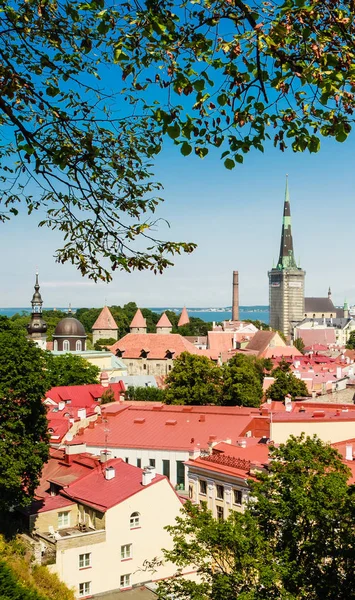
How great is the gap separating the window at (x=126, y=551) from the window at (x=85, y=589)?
170cm

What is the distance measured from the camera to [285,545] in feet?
54.0

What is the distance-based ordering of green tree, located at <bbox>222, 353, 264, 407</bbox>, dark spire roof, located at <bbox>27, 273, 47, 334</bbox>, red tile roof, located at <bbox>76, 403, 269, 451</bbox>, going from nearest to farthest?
red tile roof, located at <bbox>76, 403, 269, 451</bbox> < green tree, located at <bbox>222, 353, 264, 407</bbox> < dark spire roof, located at <bbox>27, 273, 47, 334</bbox>

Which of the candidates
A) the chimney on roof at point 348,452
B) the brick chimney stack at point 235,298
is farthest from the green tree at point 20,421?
the brick chimney stack at point 235,298

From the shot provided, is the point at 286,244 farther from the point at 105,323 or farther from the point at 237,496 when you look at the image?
the point at 237,496

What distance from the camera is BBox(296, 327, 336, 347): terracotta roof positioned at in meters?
142

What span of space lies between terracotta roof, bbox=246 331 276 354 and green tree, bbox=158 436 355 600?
7955 cm

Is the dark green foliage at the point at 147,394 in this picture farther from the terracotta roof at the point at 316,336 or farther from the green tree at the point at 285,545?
the terracotta roof at the point at 316,336

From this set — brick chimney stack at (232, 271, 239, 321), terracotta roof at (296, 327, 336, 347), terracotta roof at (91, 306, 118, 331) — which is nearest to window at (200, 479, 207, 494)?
terracotta roof at (91, 306, 118, 331)

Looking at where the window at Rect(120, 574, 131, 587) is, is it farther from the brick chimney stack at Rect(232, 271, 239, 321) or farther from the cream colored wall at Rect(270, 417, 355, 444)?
the brick chimney stack at Rect(232, 271, 239, 321)

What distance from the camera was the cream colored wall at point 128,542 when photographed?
2403cm

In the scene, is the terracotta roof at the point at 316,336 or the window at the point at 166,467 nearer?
the window at the point at 166,467

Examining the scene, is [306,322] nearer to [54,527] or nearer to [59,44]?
[54,527]

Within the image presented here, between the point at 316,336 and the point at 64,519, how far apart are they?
12198cm

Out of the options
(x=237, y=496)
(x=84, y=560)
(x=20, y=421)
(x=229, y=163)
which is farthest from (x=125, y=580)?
(x=229, y=163)
